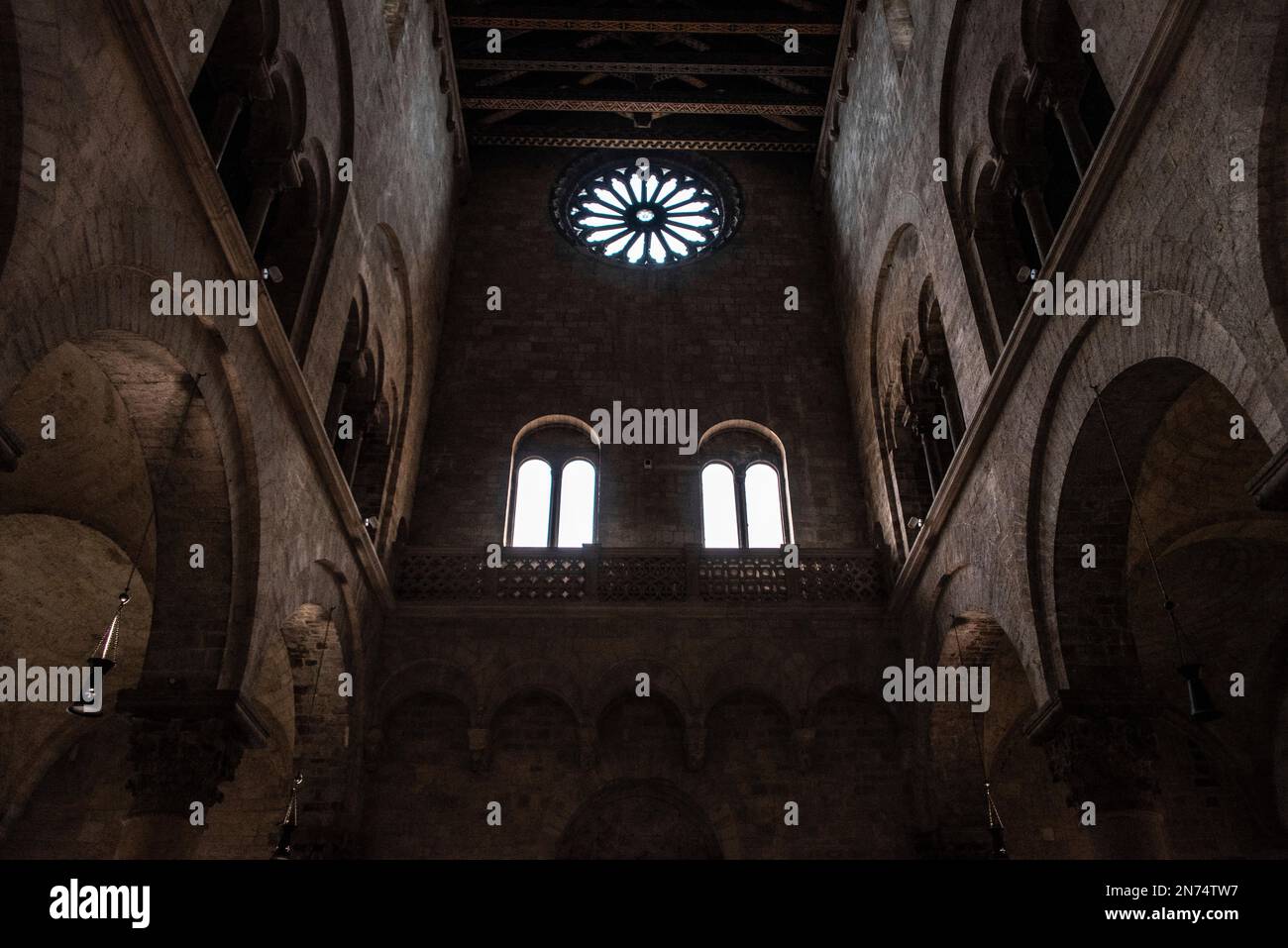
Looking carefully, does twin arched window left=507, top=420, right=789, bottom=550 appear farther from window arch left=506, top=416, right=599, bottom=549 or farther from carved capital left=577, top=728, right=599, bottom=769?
carved capital left=577, top=728, right=599, bottom=769

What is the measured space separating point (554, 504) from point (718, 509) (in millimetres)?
2396

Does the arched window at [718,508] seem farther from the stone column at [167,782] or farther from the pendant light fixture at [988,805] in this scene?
→ the stone column at [167,782]

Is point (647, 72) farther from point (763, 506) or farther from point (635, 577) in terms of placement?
point (635, 577)

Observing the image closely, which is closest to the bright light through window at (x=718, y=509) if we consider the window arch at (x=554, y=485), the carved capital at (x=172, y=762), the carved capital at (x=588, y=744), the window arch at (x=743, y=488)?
the window arch at (x=743, y=488)

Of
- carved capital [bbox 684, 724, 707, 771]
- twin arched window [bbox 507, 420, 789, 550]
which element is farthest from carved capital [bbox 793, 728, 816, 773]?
twin arched window [bbox 507, 420, 789, 550]

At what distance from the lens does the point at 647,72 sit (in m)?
17.6

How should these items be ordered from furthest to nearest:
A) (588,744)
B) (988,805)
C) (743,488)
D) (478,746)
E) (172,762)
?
(743,488) < (588,744) < (478,746) < (988,805) < (172,762)

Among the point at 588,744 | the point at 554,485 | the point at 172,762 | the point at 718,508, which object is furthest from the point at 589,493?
the point at 172,762

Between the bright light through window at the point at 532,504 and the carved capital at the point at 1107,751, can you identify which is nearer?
the carved capital at the point at 1107,751

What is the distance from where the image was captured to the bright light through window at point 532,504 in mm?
14062

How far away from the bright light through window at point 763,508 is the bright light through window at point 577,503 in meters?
Result: 2.30

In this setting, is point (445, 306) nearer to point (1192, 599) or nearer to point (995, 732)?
point (995, 732)

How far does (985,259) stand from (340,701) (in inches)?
325

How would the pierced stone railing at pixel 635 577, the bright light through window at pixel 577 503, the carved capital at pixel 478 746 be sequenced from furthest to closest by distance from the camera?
the bright light through window at pixel 577 503 → the pierced stone railing at pixel 635 577 → the carved capital at pixel 478 746
